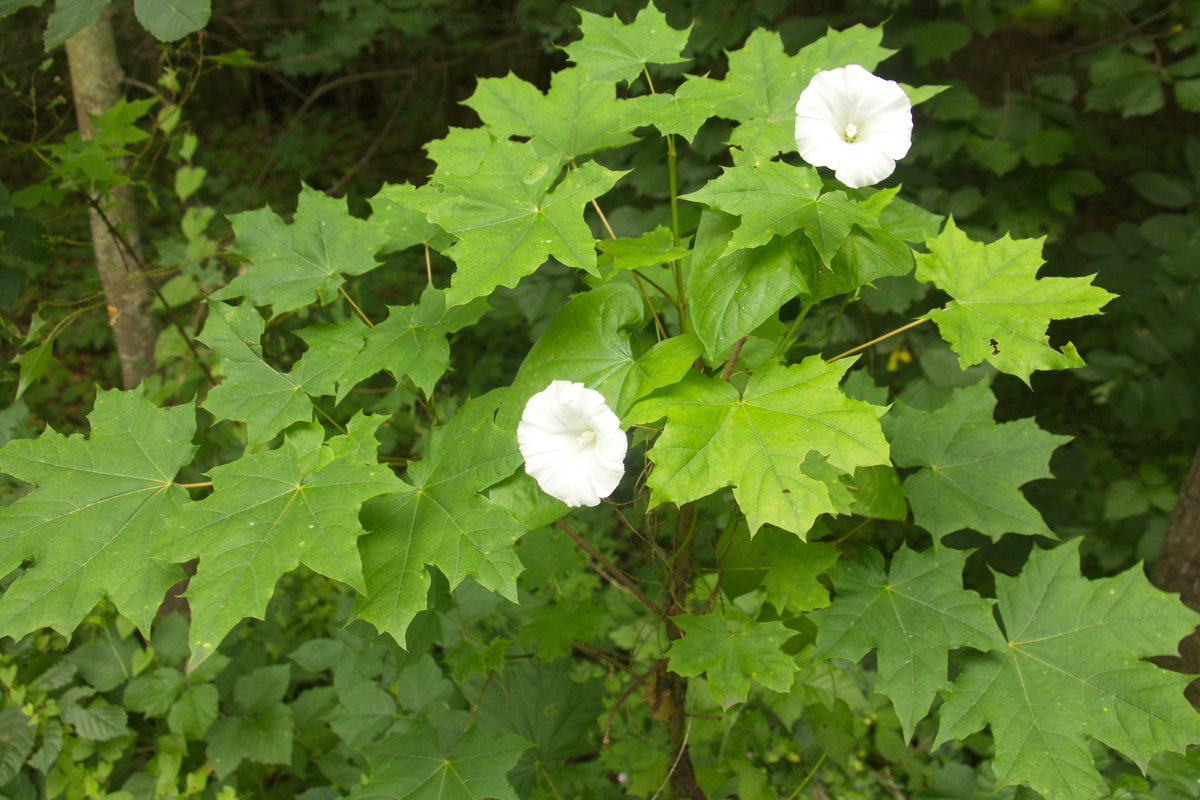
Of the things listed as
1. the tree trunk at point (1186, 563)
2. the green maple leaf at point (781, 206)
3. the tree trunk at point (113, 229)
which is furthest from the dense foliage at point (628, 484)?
the tree trunk at point (1186, 563)

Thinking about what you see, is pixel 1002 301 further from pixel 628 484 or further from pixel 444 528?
pixel 628 484

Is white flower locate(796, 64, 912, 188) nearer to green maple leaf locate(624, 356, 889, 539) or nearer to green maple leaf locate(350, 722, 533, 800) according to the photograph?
green maple leaf locate(624, 356, 889, 539)

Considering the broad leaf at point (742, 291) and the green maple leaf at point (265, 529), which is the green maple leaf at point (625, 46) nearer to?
the broad leaf at point (742, 291)

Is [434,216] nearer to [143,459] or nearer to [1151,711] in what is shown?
[143,459]

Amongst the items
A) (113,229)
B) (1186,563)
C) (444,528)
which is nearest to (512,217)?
(444,528)

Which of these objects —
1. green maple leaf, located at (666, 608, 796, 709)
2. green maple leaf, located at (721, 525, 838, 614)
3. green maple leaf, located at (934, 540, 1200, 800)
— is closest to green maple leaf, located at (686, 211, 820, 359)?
green maple leaf, located at (721, 525, 838, 614)

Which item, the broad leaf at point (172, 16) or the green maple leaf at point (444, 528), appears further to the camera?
the broad leaf at point (172, 16)
